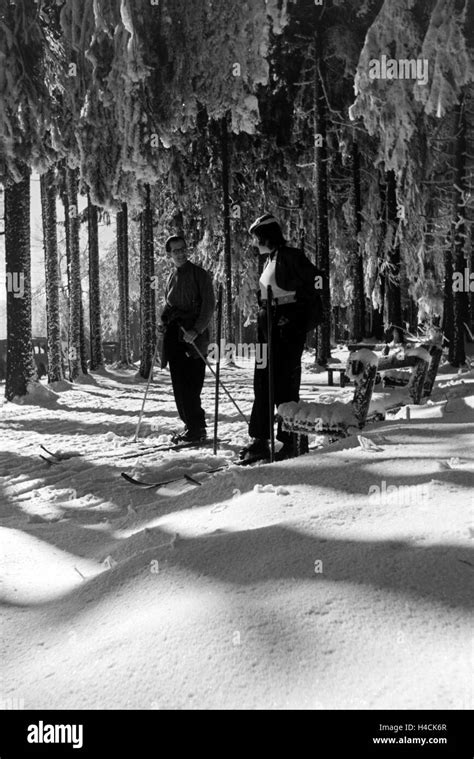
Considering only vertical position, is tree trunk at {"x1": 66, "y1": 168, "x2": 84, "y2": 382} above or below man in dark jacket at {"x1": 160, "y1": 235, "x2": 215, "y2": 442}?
above

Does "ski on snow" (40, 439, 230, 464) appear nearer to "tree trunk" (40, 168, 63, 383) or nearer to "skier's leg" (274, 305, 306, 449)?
"skier's leg" (274, 305, 306, 449)

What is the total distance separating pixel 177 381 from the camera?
6.95m

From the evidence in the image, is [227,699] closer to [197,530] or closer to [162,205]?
[197,530]

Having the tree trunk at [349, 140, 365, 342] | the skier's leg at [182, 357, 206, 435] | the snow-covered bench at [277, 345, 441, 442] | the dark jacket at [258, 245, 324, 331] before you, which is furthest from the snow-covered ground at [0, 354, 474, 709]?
the tree trunk at [349, 140, 365, 342]

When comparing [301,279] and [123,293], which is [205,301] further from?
[123,293]

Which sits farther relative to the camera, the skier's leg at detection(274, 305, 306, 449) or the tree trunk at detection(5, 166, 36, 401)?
the tree trunk at detection(5, 166, 36, 401)

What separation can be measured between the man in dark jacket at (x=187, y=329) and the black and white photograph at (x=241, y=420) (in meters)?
0.03

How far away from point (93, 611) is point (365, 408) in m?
3.05

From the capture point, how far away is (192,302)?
273 inches

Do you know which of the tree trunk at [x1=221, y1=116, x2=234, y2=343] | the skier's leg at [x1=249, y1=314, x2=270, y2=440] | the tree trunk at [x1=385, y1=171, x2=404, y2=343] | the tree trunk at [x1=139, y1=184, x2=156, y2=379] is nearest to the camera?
the skier's leg at [x1=249, y1=314, x2=270, y2=440]

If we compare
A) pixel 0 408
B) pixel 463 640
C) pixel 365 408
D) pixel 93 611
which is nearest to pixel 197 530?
pixel 93 611

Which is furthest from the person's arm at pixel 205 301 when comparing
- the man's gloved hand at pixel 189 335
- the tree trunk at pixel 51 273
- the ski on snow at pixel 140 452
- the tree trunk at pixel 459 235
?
the tree trunk at pixel 51 273

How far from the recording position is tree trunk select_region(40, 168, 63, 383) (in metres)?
15.4

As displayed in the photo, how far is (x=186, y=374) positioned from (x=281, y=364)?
1950 millimetres
